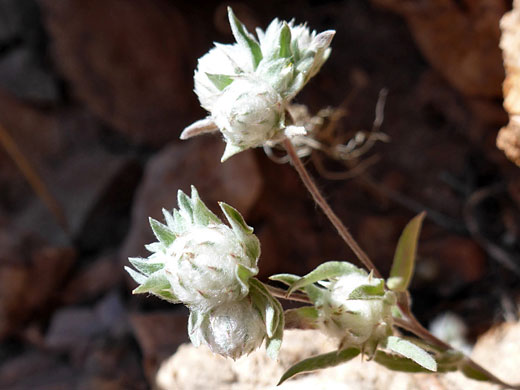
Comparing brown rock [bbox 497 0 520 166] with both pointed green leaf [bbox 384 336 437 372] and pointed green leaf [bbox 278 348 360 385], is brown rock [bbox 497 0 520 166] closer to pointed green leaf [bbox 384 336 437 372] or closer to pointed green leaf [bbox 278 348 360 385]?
pointed green leaf [bbox 384 336 437 372]

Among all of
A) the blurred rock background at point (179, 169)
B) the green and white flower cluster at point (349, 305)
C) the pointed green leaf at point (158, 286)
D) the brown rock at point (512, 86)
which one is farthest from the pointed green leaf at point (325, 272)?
the blurred rock background at point (179, 169)

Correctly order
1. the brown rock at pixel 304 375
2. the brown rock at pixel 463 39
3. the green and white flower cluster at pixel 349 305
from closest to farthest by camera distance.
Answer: the green and white flower cluster at pixel 349 305
the brown rock at pixel 304 375
the brown rock at pixel 463 39

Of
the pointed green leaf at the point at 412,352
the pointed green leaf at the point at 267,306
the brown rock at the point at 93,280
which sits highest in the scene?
the pointed green leaf at the point at 267,306

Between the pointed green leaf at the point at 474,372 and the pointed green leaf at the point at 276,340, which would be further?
the pointed green leaf at the point at 474,372

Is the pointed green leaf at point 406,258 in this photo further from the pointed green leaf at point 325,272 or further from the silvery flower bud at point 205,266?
the silvery flower bud at point 205,266

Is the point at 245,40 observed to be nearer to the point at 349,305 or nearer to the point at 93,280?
the point at 349,305

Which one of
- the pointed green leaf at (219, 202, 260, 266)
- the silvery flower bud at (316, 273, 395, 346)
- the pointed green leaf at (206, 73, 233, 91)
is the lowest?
the silvery flower bud at (316, 273, 395, 346)

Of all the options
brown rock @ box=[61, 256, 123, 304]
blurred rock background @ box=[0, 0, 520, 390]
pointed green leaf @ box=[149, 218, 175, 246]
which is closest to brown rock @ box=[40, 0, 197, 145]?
blurred rock background @ box=[0, 0, 520, 390]

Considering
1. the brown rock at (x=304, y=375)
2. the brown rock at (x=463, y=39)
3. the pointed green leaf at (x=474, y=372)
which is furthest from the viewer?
the brown rock at (x=463, y=39)
